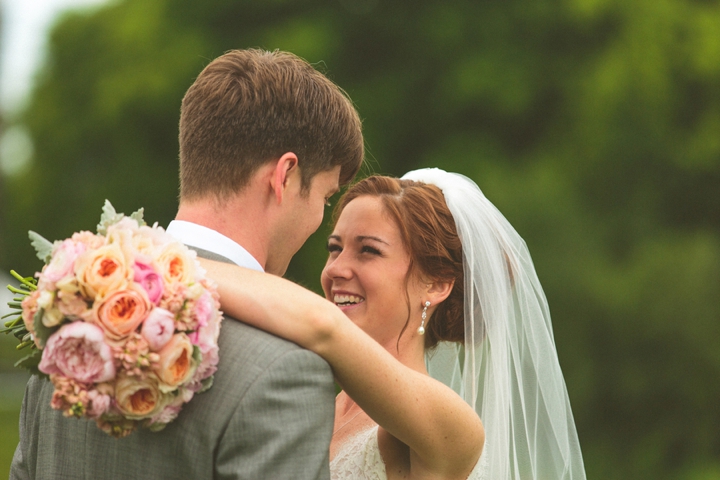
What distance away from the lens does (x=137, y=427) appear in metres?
2.24

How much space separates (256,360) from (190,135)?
86 centimetres

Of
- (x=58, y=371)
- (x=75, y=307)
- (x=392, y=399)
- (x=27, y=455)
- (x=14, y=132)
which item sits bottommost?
(x=14, y=132)

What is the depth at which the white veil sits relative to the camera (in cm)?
387

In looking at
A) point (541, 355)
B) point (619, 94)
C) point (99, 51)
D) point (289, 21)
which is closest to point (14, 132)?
point (99, 51)

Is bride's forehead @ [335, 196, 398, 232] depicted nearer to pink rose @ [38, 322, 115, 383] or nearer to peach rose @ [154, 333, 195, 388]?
peach rose @ [154, 333, 195, 388]

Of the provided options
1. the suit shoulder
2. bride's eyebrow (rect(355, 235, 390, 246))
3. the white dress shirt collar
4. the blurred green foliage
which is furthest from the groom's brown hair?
the blurred green foliage

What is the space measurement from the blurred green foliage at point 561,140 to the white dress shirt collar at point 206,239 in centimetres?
733

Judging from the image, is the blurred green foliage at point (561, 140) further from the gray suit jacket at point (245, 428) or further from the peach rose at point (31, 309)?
the peach rose at point (31, 309)

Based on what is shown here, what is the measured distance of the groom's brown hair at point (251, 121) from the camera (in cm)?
262

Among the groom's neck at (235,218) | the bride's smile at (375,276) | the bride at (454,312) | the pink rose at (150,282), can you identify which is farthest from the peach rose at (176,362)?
the bride's smile at (375,276)

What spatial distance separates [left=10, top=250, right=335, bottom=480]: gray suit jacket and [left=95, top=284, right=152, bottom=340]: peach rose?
0.33 m

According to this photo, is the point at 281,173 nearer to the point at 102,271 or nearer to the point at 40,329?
the point at 102,271

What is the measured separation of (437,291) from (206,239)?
188 centimetres

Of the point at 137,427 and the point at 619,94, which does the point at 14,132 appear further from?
the point at 137,427
